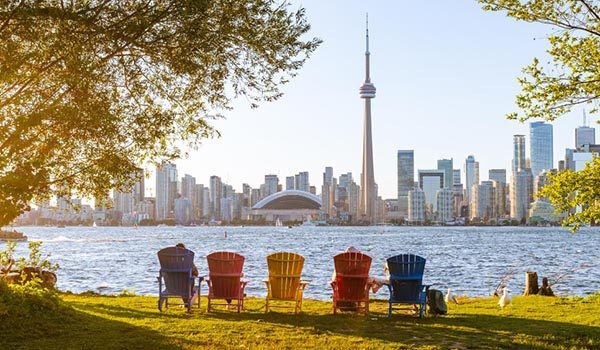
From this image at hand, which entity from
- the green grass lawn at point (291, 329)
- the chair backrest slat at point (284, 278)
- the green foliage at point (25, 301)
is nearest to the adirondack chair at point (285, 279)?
the chair backrest slat at point (284, 278)

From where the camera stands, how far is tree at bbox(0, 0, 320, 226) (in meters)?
9.41

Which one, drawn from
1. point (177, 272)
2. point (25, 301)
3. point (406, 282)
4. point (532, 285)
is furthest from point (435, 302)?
point (25, 301)

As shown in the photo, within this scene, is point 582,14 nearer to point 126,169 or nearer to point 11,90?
point 126,169

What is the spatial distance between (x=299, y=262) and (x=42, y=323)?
4265mm

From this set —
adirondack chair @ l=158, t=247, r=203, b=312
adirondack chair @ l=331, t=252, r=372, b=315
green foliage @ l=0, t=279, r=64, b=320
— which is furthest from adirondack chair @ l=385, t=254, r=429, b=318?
green foliage @ l=0, t=279, r=64, b=320

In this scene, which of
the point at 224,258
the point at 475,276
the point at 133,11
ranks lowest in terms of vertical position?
the point at 475,276

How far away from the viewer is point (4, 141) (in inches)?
385

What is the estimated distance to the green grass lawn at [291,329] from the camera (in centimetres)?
955

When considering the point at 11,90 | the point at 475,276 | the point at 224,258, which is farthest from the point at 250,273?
the point at 11,90

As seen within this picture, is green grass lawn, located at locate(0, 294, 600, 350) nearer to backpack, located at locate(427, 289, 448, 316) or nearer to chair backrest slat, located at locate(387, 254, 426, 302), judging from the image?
backpack, located at locate(427, 289, 448, 316)

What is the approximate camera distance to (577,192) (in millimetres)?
12672

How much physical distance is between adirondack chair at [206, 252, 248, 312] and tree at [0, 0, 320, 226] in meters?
2.11

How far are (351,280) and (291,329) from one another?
7.13 ft

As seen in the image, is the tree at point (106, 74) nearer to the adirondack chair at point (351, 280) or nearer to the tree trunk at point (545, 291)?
the adirondack chair at point (351, 280)
